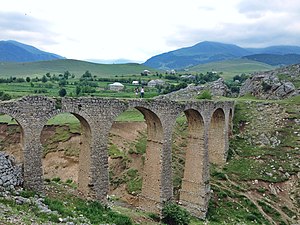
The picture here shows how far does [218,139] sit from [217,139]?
0.12m

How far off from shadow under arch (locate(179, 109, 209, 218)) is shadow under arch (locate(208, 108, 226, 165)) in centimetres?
768

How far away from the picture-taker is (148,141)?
29016 mm

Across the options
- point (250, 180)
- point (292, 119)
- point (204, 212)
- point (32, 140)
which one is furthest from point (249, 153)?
point (32, 140)

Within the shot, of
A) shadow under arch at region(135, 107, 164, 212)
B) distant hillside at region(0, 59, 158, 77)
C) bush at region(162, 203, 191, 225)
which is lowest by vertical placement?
bush at region(162, 203, 191, 225)

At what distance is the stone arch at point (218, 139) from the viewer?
40.2 m

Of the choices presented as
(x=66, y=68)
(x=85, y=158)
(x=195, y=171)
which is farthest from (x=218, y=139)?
(x=66, y=68)

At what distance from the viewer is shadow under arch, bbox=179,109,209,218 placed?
3159 centimetres

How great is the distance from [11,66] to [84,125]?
149 m

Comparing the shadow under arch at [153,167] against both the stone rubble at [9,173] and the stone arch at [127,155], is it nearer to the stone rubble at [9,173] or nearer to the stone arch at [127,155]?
the stone arch at [127,155]

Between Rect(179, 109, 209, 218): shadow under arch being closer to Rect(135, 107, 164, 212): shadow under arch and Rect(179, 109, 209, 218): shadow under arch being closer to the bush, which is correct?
Rect(135, 107, 164, 212): shadow under arch

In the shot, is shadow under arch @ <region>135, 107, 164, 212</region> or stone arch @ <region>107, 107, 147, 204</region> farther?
stone arch @ <region>107, 107, 147, 204</region>

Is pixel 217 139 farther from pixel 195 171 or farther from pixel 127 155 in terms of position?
pixel 127 155

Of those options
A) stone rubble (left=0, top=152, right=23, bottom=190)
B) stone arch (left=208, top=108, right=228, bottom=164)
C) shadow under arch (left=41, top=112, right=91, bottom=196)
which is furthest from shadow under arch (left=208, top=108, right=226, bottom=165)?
stone rubble (left=0, top=152, right=23, bottom=190)

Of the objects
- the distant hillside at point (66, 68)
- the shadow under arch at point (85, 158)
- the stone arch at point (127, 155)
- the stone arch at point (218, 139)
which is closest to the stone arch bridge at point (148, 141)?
the shadow under arch at point (85, 158)
